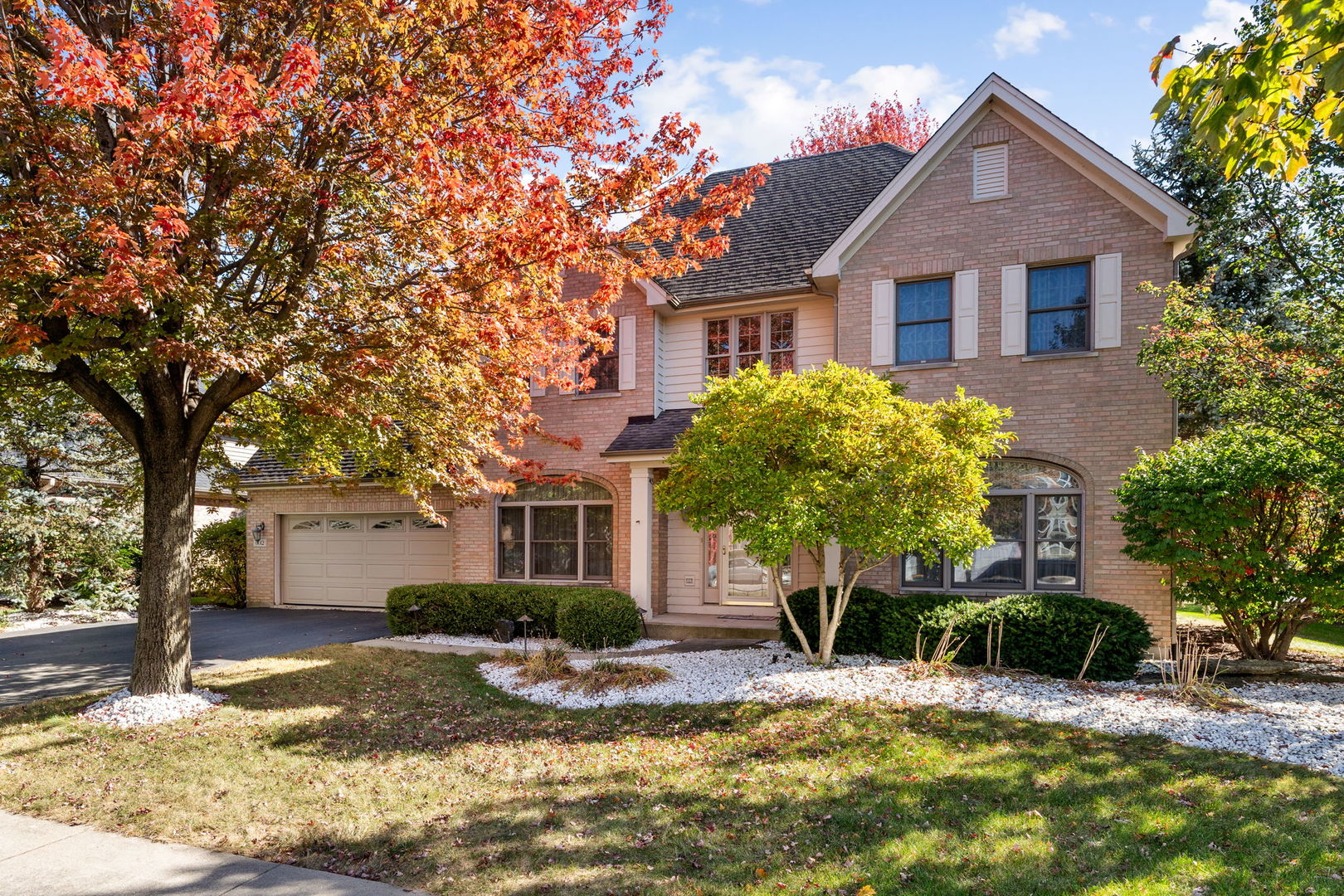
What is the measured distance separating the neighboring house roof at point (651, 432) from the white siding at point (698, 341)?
31cm

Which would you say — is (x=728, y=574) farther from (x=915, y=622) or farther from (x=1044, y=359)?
(x=1044, y=359)

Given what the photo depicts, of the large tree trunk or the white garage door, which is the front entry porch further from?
the large tree trunk

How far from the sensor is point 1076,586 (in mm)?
11031

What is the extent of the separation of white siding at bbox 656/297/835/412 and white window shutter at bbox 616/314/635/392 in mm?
551

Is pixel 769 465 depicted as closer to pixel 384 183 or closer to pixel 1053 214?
pixel 384 183

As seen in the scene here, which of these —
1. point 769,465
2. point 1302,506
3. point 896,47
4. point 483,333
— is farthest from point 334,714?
point 1302,506

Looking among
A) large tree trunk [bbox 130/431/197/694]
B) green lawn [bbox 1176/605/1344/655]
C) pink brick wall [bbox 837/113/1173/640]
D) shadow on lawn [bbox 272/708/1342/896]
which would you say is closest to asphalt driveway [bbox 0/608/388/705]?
large tree trunk [bbox 130/431/197/694]

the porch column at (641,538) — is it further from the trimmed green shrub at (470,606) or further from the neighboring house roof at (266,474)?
the neighboring house roof at (266,474)

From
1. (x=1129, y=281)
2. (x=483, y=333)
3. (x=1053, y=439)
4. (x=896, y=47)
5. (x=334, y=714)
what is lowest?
(x=334, y=714)

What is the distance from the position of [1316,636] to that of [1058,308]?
9470mm

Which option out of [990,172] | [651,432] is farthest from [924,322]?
[651,432]

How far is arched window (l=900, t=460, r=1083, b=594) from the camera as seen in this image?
11.1m

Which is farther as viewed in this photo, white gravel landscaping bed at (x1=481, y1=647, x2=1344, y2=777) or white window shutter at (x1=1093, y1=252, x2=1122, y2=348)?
white window shutter at (x1=1093, y1=252, x2=1122, y2=348)

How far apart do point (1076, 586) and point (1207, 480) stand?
2.58 metres
